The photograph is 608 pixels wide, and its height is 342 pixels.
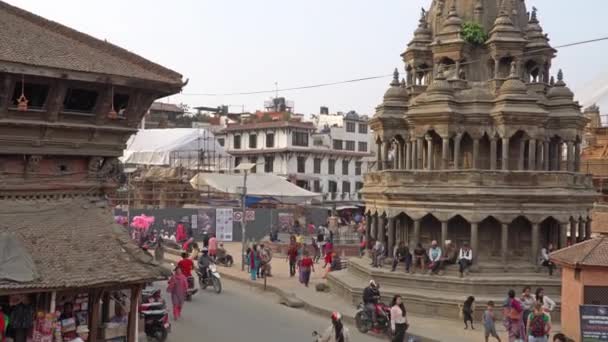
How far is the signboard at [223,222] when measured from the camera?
4322 centimetres

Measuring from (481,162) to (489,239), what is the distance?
3085 millimetres

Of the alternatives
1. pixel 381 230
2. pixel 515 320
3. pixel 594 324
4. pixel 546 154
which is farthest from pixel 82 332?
pixel 546 154

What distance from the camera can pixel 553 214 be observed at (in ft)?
84.6

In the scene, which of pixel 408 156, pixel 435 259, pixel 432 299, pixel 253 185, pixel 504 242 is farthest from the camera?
pixel 253 185

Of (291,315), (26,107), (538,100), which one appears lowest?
(291,315)

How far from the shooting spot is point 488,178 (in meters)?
25.7

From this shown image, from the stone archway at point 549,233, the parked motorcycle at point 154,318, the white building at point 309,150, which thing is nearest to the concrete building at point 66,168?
the parked motorcycle at point 154,318

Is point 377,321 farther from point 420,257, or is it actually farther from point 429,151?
point 429,151

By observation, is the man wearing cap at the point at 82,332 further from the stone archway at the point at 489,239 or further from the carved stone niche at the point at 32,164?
the stone archway at the point at 489,239

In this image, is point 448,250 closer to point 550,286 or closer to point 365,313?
point 550,286

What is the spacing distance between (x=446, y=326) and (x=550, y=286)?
476 centimetres

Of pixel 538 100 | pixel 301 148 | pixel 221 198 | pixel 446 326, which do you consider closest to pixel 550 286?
pixel 446 326

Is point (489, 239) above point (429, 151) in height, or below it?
below

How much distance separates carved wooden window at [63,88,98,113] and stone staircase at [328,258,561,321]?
1340 cm
